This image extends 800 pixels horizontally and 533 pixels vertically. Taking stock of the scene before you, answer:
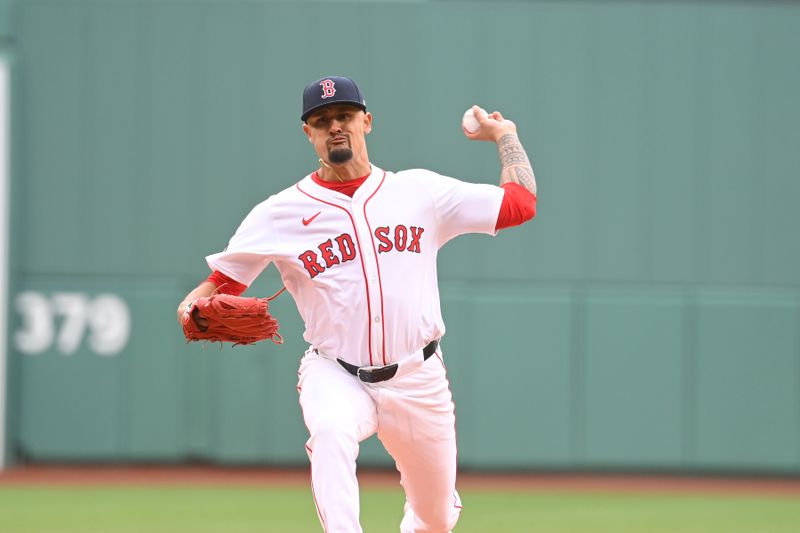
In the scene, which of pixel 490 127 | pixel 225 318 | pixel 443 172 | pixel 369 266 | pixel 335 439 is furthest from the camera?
pixel 443 172

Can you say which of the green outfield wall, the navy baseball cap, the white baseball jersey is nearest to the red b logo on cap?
the navy baseball cap

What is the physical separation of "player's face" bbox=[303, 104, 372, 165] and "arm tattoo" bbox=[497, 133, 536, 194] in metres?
0.51

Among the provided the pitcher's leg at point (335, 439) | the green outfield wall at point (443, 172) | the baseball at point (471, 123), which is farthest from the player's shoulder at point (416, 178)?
the green outfield wall at point (443, 172)

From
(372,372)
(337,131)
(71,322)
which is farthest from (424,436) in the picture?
(71,322)

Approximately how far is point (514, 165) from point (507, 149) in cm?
6

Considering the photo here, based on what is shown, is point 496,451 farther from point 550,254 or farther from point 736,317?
point 736,317

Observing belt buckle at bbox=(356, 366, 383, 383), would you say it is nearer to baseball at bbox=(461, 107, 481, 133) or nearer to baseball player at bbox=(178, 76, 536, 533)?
baseball player at bbox=(178, 76, 536, 533)

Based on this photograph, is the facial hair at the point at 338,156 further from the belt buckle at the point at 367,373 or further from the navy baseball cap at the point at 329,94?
the belt buckle at the point at 367,373

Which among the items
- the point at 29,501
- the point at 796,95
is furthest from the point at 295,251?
the point at 796,95

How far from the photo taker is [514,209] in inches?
146

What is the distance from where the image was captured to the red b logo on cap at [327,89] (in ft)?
11.7

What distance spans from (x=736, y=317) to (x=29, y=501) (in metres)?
4.72

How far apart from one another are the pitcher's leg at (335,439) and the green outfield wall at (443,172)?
3.94m

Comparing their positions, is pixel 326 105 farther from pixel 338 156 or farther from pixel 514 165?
pixel 514 165
